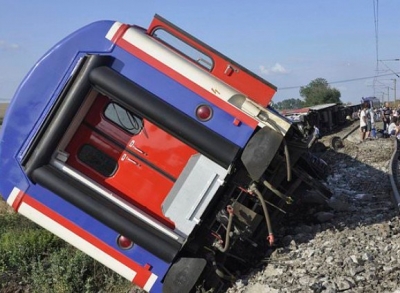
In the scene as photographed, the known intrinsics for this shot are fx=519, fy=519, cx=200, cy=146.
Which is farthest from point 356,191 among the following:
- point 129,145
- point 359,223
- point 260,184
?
point 129,145

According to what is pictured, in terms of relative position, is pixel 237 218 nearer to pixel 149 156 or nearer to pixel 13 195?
pixel 149 156

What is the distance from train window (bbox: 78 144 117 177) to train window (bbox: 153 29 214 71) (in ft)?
4.30

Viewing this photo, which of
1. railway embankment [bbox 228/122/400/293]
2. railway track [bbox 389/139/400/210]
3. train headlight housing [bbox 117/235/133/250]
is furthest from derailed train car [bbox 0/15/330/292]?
railway track [bbox 389/139/400/210]

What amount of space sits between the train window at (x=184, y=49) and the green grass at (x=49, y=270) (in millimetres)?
2559

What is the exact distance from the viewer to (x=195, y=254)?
5035 millimetres

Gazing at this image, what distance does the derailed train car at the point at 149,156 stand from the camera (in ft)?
15.6

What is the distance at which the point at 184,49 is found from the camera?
5301mm

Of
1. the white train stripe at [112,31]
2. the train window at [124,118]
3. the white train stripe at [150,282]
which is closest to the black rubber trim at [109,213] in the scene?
the white train stripe at [150,282]

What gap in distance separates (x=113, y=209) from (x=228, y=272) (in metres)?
1.30

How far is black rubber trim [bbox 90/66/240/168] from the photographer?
4.69 metres

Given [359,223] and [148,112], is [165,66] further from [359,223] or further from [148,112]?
[359,223]

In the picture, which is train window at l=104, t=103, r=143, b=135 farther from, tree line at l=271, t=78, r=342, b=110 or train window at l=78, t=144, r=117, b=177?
tree line at l=271, t=78, r=342, b=110

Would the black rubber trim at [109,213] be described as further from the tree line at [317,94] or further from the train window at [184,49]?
the tree line at [317,94]

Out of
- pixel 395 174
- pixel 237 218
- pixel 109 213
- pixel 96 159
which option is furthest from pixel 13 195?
pixel 395 174
